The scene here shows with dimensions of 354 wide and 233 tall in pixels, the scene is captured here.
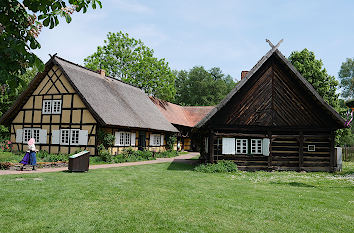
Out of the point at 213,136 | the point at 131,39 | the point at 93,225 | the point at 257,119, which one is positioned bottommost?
the point at 93,225

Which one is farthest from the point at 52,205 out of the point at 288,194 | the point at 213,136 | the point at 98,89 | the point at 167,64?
the point at 167,64

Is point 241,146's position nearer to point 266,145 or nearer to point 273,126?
point 266,145

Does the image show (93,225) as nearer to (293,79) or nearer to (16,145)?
(293,79)

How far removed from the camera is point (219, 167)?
53.1ft

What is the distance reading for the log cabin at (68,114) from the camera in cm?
2091

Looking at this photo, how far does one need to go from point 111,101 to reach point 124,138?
326 centimetres

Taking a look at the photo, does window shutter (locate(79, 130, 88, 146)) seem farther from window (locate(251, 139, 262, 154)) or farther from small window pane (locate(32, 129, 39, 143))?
window (locate(251, 139, 262, 154))

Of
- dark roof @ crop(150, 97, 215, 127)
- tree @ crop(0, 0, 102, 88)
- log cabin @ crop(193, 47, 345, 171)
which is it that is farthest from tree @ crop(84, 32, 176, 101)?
tree @ crop(0, 0, 102, 88)

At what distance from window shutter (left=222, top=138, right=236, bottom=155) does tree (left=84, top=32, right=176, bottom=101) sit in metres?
29.7

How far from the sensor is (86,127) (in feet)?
68.9

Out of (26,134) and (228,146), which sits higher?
(26,134)

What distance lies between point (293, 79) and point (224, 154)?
6.00 meters

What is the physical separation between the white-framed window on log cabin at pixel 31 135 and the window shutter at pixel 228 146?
1376 cm

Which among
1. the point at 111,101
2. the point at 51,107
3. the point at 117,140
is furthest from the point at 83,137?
the point at 111,101
